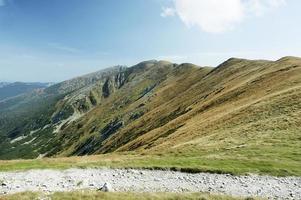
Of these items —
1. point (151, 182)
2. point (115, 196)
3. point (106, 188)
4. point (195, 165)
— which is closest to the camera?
point (115, 196)

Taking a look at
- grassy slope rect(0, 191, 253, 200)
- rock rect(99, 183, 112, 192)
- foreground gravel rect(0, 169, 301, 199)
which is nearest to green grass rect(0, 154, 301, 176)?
foreground gravel rect(0, 169, 301, 199)

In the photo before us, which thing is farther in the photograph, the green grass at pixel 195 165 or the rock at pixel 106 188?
the green grass at pixel 195 165

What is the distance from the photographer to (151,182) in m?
26.3

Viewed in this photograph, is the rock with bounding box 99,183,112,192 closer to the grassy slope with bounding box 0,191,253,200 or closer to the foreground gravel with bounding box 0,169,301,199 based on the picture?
the foreground gravel with bounding box 0,169,301,199

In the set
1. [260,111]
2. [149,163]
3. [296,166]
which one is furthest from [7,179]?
[260,111]

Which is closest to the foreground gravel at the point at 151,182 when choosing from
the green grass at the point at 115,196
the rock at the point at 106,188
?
the rock at the point at 106,188

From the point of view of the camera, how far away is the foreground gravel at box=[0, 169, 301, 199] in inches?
937

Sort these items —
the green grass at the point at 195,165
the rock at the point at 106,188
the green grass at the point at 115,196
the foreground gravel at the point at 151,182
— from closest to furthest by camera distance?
the green grass at the point at 115,196 < the foreground gravel at the point at 151,182 < the rock at the point at 106,188 < the green grass at the point at 195,165

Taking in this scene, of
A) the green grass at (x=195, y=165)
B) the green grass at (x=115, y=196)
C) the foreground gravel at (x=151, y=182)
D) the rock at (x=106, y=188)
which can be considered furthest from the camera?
the green grass at (x=195, y=165)

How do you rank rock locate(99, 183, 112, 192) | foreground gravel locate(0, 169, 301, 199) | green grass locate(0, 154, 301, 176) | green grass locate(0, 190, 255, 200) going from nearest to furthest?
1. green grass locate(0, 190, 255, 200)
2. foreground gravel locate(0, 169, 301, 199)
3. rock locate(99, 183, 112, 192)
4. green grass locate(0, 154, 301, 176)

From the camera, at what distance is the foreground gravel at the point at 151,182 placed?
23.8 m

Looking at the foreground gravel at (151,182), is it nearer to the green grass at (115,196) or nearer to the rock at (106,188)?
the rock at (106,188)

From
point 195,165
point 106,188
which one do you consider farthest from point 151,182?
point 195,165

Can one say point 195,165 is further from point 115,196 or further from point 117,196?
point 115,196
